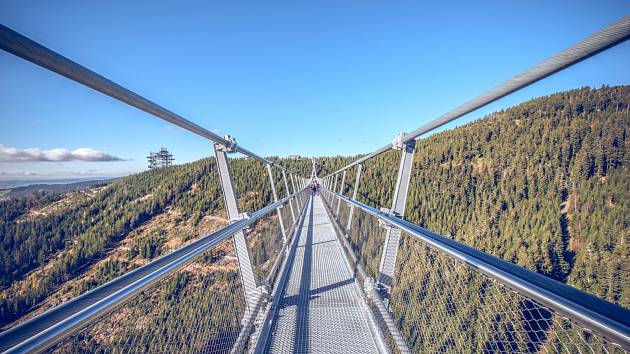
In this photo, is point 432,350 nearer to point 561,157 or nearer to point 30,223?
point 30,223

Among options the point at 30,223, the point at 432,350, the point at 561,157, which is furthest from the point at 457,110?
the point at 561,157

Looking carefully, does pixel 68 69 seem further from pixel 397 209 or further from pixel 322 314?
pixel 322 314

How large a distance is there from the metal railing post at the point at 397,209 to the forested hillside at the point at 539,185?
19738mm

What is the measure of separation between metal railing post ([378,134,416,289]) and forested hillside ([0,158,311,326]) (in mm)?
21885

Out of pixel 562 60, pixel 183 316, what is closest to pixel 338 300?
pixel 183 316

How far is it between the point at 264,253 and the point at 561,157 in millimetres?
66979

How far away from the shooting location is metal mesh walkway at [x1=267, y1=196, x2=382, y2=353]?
1.67 metres

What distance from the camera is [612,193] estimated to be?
110 feet

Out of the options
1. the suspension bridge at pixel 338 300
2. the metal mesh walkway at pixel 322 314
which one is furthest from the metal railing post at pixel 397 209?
the metal mesh walkway at pixel 322 314

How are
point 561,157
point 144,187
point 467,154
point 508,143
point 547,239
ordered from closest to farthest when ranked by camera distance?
1. point 547,239
2. point 144,187
3. point 561,157
4. point 467,154
5. point 508,143

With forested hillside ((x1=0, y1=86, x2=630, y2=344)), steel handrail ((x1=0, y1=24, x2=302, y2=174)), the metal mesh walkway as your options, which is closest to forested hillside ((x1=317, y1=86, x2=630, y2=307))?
forested hillside ((x1=0, y1=86, x2=630, y2=344))

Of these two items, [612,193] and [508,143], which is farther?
[508,143]

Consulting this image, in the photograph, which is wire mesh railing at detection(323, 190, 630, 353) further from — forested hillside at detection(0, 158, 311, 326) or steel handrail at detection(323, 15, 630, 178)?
forested hillside at detection(0, 158, 311, 326)

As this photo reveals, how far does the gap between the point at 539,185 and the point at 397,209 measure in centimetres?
5993
